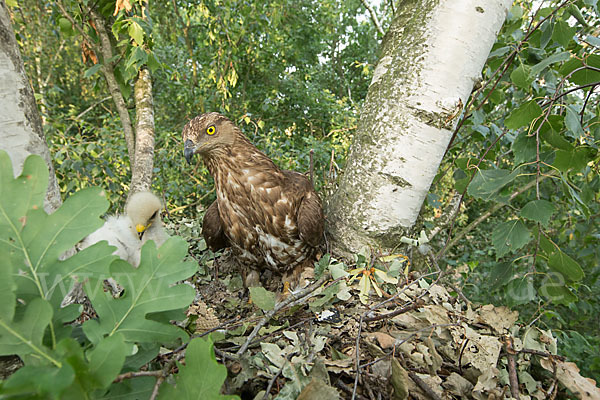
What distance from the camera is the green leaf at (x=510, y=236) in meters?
1.14

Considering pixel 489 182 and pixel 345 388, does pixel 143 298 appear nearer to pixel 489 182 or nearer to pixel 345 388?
pixel 345 388

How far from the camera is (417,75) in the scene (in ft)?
4.99

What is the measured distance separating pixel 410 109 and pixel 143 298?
134 centimetres

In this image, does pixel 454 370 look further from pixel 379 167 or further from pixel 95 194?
pixel 95 194

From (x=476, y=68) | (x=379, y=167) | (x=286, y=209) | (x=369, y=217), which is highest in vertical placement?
(x=476, y=68)

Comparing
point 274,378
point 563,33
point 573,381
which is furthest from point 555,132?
point 274,378

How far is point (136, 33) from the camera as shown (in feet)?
5.57

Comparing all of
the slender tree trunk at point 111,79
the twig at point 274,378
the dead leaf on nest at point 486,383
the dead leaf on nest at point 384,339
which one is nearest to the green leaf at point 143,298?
the twig at point 274,378

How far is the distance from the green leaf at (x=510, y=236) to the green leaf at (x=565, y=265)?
4.3 inches

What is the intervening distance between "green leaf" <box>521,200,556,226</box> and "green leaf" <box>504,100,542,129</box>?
0.26 m

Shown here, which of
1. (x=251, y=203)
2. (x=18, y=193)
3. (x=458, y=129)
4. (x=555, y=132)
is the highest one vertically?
(x=555, y=132)

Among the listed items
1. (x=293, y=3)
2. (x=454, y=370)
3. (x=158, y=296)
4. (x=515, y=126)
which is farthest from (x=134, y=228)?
(x=293, y=3)

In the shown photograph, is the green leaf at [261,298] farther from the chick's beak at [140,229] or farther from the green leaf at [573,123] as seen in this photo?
the green leaf at [573,123]

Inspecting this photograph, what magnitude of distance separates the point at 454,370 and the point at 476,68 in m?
1.24
